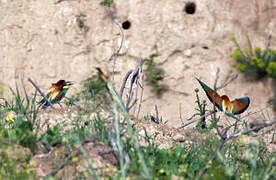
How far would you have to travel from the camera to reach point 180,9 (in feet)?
19.0

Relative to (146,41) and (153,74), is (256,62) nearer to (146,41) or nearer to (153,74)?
(153,74)

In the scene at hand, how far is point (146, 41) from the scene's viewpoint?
5.85 m

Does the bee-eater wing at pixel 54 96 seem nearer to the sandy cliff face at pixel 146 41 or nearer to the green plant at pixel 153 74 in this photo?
the sandy cliff face at pixel 146 41

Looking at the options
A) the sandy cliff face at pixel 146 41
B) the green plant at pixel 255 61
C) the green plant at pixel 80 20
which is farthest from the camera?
the green plant at pixel 80 20

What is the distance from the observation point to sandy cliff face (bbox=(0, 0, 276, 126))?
5.76 meters

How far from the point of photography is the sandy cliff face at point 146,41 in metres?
5.76

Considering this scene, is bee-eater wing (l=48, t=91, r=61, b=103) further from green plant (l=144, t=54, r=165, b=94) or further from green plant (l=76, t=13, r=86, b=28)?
green plant (l=76, t=13, r=86, b=28)

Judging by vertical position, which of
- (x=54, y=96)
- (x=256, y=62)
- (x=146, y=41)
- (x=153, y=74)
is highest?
(x=146, y=41)

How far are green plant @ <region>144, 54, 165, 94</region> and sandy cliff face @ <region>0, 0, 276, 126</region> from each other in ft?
0.26

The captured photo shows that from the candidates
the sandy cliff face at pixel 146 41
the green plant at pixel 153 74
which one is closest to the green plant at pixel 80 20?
the sandy cliff face at pixel 146 41

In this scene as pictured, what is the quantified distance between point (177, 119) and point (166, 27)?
1.37 metres

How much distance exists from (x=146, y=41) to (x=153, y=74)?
0.51 m

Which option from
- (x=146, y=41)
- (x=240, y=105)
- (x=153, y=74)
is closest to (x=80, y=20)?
(x=146, y=41)

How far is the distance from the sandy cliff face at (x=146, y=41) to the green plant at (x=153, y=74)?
8cm
